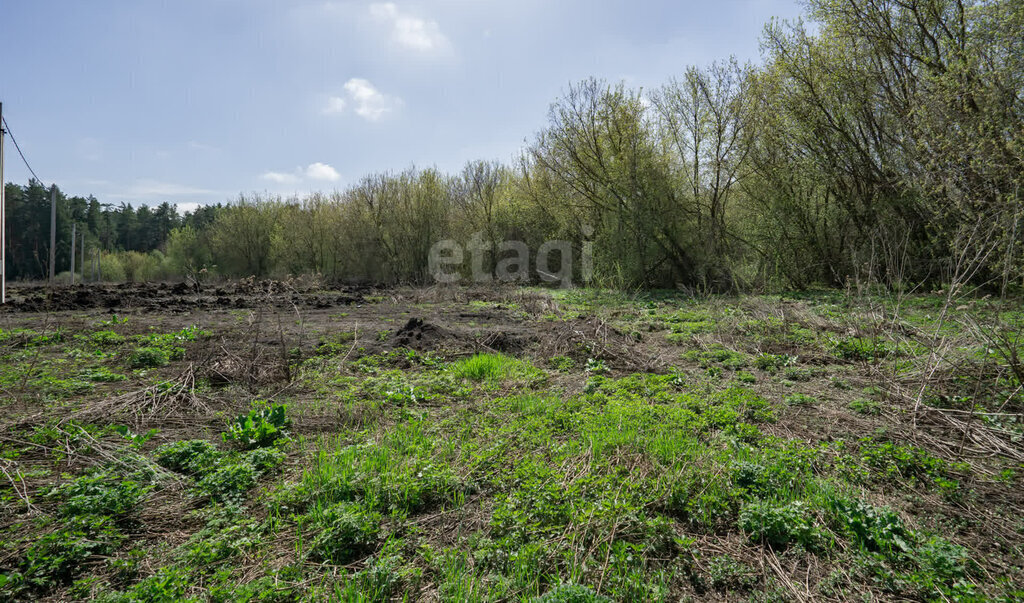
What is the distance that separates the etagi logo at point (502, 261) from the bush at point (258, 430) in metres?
20.2

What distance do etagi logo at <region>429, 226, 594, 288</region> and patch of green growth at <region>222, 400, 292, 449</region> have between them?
20.2 meters

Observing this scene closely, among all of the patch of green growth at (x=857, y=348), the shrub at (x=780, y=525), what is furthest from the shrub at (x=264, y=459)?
the patch of green growth at (x=857, y=348)

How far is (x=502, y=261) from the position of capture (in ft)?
91.6

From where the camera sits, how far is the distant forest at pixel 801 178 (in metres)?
8.90

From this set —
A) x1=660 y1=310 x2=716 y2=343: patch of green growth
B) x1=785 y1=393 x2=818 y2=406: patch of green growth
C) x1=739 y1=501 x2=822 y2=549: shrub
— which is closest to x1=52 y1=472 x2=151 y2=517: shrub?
x1=739 y1=501 x2=822 y2=549: shrub

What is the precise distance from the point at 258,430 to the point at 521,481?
2.45 metres

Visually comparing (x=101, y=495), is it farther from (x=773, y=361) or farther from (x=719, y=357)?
(x=773, y=361)

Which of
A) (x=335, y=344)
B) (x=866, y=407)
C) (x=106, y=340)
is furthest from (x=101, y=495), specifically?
(x=106, y=340)

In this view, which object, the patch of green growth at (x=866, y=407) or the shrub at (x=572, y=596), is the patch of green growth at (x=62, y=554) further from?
the patch of green growth at (x=866, y=407)

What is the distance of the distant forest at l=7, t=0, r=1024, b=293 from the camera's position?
29.2ft

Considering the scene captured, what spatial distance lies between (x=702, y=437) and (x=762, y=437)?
0.50 meters

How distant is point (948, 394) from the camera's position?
451 centimetres

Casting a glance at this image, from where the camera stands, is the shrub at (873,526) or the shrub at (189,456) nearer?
the shrub at (873,526)

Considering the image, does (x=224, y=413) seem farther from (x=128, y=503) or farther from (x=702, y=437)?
(x=702, y=437)
